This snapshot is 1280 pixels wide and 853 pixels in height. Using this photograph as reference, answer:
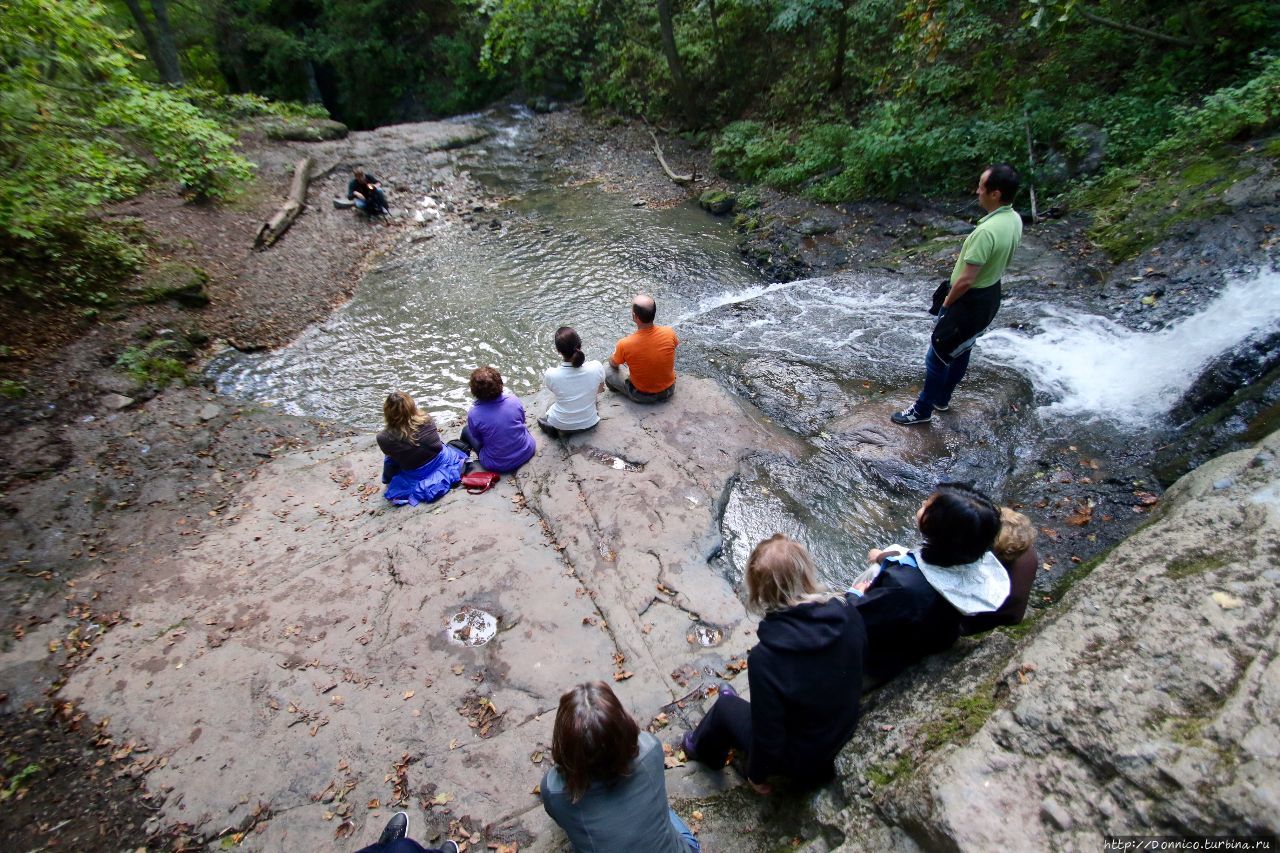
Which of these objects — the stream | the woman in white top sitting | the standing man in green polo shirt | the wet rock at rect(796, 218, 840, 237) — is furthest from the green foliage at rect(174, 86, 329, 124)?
the standing man in green polo shirt

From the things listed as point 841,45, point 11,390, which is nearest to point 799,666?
point 11,390

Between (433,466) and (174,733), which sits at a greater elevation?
(433,466)

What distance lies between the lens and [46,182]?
680 centimetres

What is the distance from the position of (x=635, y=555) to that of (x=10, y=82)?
8.22 m

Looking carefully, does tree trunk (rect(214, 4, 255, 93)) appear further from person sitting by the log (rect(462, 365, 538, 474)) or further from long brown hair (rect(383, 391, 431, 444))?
person sitting by the log (rect(462, 365, 538, 474))

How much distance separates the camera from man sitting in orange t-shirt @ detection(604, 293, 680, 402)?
5820 mm

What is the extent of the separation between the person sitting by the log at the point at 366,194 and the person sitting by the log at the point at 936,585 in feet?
45.1

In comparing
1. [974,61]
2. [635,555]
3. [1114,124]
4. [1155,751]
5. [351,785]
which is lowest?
[351,785]

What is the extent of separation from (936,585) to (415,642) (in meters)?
3.37

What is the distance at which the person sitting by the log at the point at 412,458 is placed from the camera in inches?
211

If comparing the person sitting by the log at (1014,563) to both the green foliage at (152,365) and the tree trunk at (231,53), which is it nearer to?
the green foliage at (152,365)

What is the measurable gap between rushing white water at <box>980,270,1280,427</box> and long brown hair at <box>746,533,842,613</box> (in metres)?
4.54

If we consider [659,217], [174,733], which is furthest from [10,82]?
[659,217]

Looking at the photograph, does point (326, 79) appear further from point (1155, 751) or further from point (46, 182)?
point (1155, 751)
